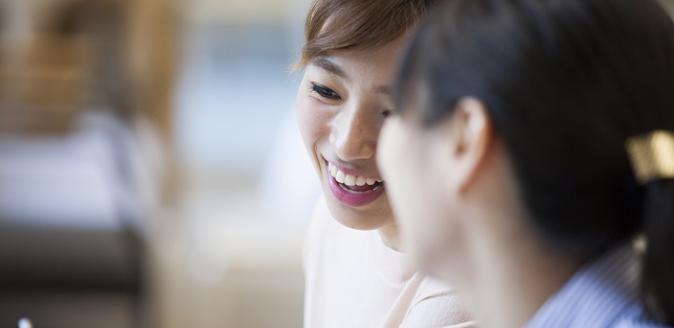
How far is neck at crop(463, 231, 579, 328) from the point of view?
26.2 inches

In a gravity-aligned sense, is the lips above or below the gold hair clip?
below

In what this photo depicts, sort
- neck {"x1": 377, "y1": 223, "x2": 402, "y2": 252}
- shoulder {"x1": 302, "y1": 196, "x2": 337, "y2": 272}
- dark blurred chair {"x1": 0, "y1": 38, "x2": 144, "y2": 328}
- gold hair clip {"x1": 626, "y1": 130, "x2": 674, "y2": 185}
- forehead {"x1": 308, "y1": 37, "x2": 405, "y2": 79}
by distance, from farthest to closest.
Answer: dark blurred chair {"x1": 0, "y1": 38, "x2": 144, "y2": 328} → shoulder {"x1": 302, "y1": 196, "x2": 337, "y2": 272} → neck {"x1": 377, "y1": 223, "x2": 402, "y2": 252} → forehead {"x1": 308, "y1": 37, "x2": 405, "y2": 79} → gold hair clip {"x1": 626, "y1": 130, "x2": 674, "y2": 185}

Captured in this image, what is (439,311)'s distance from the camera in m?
0.95

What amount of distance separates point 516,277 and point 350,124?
30 centimetres

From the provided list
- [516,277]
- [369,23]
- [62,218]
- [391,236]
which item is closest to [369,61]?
[369,23]

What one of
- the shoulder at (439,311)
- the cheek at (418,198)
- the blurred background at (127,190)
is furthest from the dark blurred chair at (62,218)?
the cheek at (418,198)

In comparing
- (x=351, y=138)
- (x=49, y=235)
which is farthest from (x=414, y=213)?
(x=49, y=235)

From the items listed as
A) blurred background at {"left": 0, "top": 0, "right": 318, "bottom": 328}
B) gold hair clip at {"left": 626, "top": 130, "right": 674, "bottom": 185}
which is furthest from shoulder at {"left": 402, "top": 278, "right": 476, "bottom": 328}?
blurred background at {"left": 0, "top": 0, "right": 318, "bottom": 328}

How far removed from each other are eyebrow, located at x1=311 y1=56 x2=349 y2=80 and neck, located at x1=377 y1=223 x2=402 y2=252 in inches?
7.0

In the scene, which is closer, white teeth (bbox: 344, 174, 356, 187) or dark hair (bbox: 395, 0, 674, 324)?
dark hair (bbox: 395, 0, 674, 324)

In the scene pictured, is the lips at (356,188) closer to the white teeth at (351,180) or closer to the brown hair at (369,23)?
the white teeth at (351,180)

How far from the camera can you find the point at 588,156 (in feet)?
2.09

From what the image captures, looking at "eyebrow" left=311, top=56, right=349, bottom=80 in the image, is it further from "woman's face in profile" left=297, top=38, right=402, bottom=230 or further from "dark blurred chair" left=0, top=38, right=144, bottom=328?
"dark blurred chair" left=0, top=38, right=144, bottom=328

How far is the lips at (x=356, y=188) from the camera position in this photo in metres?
0.98
